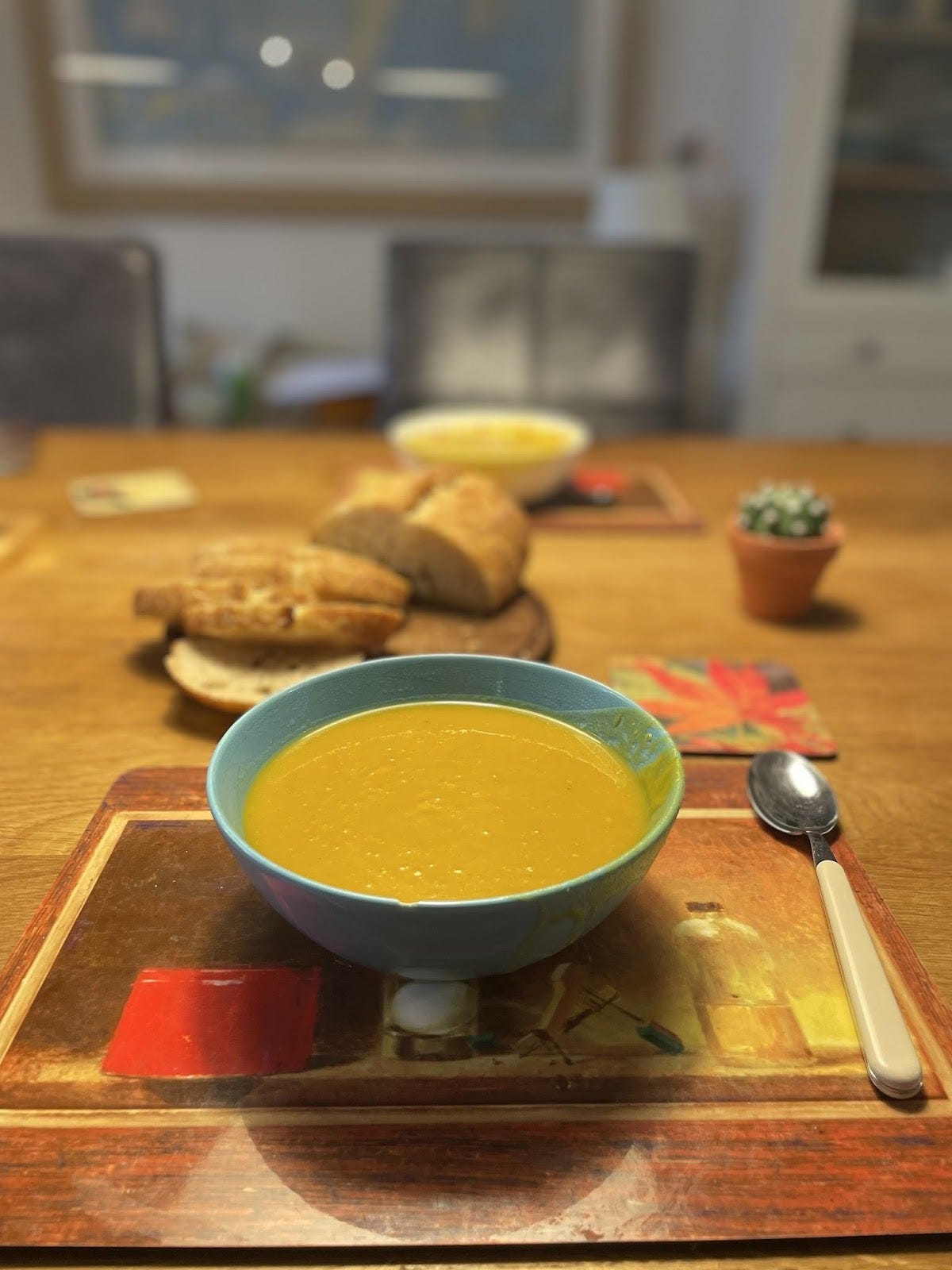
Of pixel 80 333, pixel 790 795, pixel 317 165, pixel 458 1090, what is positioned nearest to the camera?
pixel 458 1090

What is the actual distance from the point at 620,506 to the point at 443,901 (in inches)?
45.5

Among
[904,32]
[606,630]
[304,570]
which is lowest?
[606,630]

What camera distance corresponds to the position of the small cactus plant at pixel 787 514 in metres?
1.18

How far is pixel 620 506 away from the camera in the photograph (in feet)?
5.28

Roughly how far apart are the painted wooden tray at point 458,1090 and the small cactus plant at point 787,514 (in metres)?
0.60

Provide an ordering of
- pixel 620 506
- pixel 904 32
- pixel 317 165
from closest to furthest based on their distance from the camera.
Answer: pixel 620 506, pixel 904 32, pixel 317 165

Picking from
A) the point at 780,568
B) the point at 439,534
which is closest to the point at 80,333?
the point at 439,534

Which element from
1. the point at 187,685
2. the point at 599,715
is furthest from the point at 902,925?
the point at 187,685

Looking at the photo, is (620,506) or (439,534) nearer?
(439,534)

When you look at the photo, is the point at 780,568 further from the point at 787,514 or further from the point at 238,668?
the point at 238,668

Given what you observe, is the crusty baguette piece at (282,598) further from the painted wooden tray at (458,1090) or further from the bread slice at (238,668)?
the painted wooden tray at (458,1090)

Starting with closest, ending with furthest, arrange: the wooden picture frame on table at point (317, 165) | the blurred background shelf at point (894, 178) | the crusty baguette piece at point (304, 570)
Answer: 1. the crusty baguette piece at point (304, 570)
2. the blurred background shelf at point (894, 178)
3. the wooden picture frame on table at point (317, 165)

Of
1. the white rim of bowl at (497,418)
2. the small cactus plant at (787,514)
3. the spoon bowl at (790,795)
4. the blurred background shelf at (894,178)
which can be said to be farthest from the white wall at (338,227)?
the spoon bowl at (790,795)

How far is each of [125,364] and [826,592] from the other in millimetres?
1711
